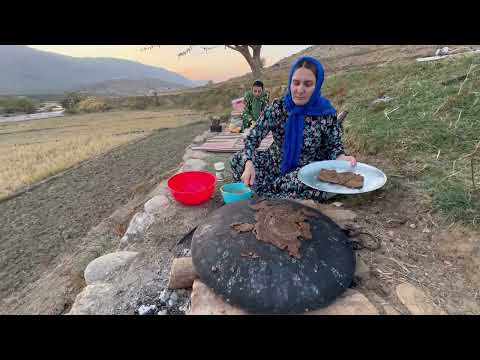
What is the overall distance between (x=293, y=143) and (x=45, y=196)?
16.5 feet

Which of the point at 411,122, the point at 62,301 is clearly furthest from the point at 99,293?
the point at 411,122

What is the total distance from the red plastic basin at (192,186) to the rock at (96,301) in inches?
49.9

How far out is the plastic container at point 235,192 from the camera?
2.88m

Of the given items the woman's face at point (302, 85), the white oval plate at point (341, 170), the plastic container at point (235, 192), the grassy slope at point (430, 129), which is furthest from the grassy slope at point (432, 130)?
the plastic container at point (235, 192)

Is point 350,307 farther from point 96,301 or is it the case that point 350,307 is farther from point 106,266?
point 106,266

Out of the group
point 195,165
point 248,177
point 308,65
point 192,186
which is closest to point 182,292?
point 248,177

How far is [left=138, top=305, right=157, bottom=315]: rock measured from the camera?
1776 millimetres

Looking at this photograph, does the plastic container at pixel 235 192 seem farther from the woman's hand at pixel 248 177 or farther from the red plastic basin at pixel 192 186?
the woman's hand at pixel 248 177

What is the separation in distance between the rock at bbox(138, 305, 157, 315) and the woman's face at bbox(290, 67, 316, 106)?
88.6 inches

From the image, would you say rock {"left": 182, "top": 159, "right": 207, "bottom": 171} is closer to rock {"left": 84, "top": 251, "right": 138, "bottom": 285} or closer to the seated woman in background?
the seated woman in background

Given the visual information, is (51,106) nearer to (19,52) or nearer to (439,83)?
(439,83)

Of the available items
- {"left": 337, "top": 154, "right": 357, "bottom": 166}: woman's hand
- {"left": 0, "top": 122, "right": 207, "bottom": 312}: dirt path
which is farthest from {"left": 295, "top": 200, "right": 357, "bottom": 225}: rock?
{"left": 0, "top": 122, "right": 207, "bottom": 312}: dirt path

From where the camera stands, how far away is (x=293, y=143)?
109 inches

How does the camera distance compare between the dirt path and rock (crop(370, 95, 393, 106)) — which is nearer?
the dirt path
